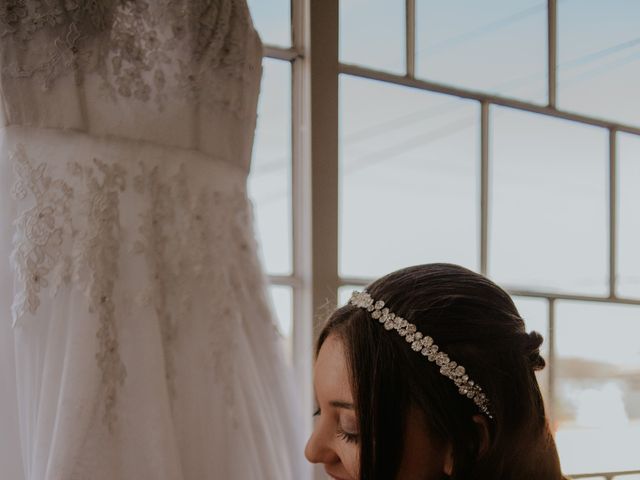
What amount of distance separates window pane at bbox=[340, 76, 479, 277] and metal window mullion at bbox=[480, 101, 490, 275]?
0.01 m

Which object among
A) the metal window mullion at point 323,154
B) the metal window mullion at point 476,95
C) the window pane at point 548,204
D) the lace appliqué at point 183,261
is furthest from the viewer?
the window pane at point 548,204

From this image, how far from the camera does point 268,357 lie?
1088 millimetres

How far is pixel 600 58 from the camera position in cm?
181

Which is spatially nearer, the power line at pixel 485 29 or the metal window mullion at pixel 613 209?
the power line at pixel 485 29

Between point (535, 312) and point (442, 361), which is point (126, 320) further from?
point (535, 312)

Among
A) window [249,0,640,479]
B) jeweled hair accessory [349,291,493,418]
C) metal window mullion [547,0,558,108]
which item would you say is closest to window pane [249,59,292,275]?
window [249,0,640,479]

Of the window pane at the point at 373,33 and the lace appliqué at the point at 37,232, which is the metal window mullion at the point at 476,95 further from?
the lace appliqué at the point at 37,232

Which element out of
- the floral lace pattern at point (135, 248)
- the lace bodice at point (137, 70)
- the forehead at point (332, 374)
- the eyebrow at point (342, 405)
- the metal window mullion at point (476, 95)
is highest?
the metal window mullion at point (476, 95)

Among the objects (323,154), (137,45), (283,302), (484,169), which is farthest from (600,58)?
(137,45)

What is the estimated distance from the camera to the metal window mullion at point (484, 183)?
1.61m

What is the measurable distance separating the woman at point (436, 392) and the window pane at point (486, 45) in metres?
0.80

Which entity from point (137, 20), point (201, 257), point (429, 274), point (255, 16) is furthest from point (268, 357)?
point (255, 16)

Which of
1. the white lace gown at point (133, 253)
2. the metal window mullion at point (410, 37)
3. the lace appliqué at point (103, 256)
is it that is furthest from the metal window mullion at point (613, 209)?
the lace appliqué at point (103, 256)

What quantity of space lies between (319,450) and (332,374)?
0.27 ft
